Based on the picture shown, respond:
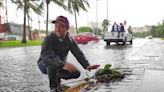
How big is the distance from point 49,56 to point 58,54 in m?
0.47

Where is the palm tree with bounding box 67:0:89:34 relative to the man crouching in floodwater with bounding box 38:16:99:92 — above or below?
above

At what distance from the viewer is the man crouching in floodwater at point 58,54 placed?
5.76 m

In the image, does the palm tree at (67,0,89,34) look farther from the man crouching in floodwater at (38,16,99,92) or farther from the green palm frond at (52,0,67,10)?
the man crouching in floodwater at (38,16,99,92)

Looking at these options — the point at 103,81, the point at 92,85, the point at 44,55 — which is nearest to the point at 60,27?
the point at 44,55

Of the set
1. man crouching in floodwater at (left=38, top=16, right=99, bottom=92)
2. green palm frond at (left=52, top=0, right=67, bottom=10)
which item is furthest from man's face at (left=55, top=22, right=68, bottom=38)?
green palm frond at (left=52, top=0, right=67, bottom=10)

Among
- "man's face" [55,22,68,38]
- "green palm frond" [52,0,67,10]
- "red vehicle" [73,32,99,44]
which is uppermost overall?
"green palm frond" [52,0,67,10]

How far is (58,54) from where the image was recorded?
623cm

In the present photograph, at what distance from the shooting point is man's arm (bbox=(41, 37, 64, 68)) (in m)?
5.66

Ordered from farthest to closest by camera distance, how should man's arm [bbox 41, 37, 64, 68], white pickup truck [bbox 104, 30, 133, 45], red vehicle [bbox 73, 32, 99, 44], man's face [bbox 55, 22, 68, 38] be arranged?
1. red vehicle [bbox 73, 32, 99, 44]
2. white pickup truck [bbox 104, 30, 133, 45]
3. man's face [bbox 55, 22, 68, 38]
4. man's arm [bbox 41, 37, 64, 68]

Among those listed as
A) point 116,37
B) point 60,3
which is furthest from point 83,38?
point 60,3

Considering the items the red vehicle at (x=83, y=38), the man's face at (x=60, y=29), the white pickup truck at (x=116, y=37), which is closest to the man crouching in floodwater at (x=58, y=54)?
the man's face at (x=60, y=29)

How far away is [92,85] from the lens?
7562 mm

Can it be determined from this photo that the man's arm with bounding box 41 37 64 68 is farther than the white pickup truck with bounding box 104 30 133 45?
No

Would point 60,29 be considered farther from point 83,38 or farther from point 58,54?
point 83,38
